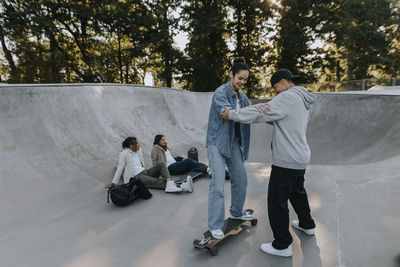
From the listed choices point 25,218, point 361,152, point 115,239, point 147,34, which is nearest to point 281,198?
point 115,239

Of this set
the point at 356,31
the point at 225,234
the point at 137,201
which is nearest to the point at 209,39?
the point at 356,31

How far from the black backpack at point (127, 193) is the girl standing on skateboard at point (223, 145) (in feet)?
6.54

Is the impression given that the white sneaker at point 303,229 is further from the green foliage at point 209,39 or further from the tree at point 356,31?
the tree at point 356,31

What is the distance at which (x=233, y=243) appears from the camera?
271 centimetres

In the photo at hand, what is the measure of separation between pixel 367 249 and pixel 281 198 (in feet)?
3.67

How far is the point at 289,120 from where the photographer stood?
2.20 m

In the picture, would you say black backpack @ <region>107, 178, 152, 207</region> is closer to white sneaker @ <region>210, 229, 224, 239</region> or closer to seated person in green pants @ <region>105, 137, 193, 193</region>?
seated person in green pants @ <region>105, 137, 193, 193</region>

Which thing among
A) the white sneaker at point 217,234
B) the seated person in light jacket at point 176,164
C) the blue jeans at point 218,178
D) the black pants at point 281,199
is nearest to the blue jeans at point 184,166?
the seated person in light jacket at point 176,164

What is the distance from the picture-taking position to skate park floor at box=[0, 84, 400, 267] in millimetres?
2547

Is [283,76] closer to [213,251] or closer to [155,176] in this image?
[213,251]

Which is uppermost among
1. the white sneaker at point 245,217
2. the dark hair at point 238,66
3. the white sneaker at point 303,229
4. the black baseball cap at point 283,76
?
the dark hair at point 238,66

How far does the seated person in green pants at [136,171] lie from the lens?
4.68 m

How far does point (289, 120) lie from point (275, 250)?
1.46m

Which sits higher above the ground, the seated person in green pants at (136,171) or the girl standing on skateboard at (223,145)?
the girl standing on skateboard at (223,145)
